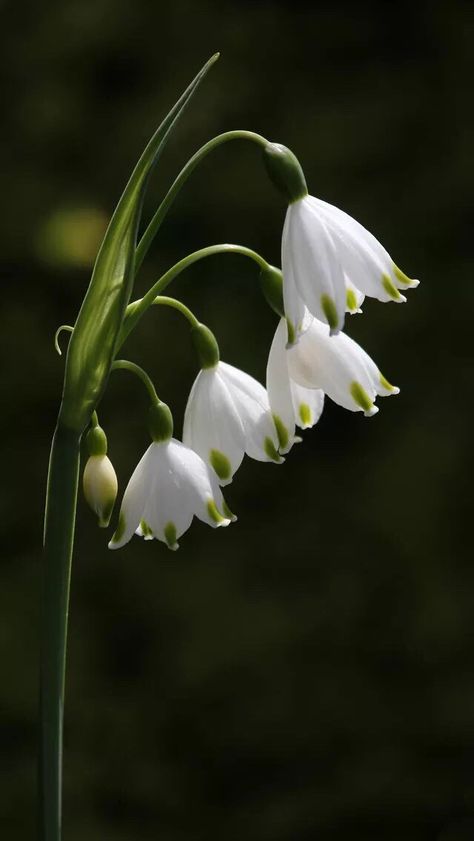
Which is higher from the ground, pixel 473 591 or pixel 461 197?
pixel 461 197

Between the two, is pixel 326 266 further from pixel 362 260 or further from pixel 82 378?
pixel 82 378

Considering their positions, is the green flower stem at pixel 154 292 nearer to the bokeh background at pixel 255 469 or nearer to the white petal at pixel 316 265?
the white petal at pixel 316 265

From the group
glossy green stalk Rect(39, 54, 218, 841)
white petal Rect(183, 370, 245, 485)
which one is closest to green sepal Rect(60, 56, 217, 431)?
glossy green stalk Rect(39, 54, 218, 841)

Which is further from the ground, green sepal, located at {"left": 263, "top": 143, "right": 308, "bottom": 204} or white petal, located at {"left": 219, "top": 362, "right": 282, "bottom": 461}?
A: green sepal, located at {"left": 263, "top": 143, "right": 308, "bottom": 204}

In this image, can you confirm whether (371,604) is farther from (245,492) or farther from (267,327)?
(267,327)

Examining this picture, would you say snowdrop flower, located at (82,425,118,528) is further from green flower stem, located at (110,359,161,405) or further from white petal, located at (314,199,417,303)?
white petal, located at (314,199,417,303)

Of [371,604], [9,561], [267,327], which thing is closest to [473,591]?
[371,604]
